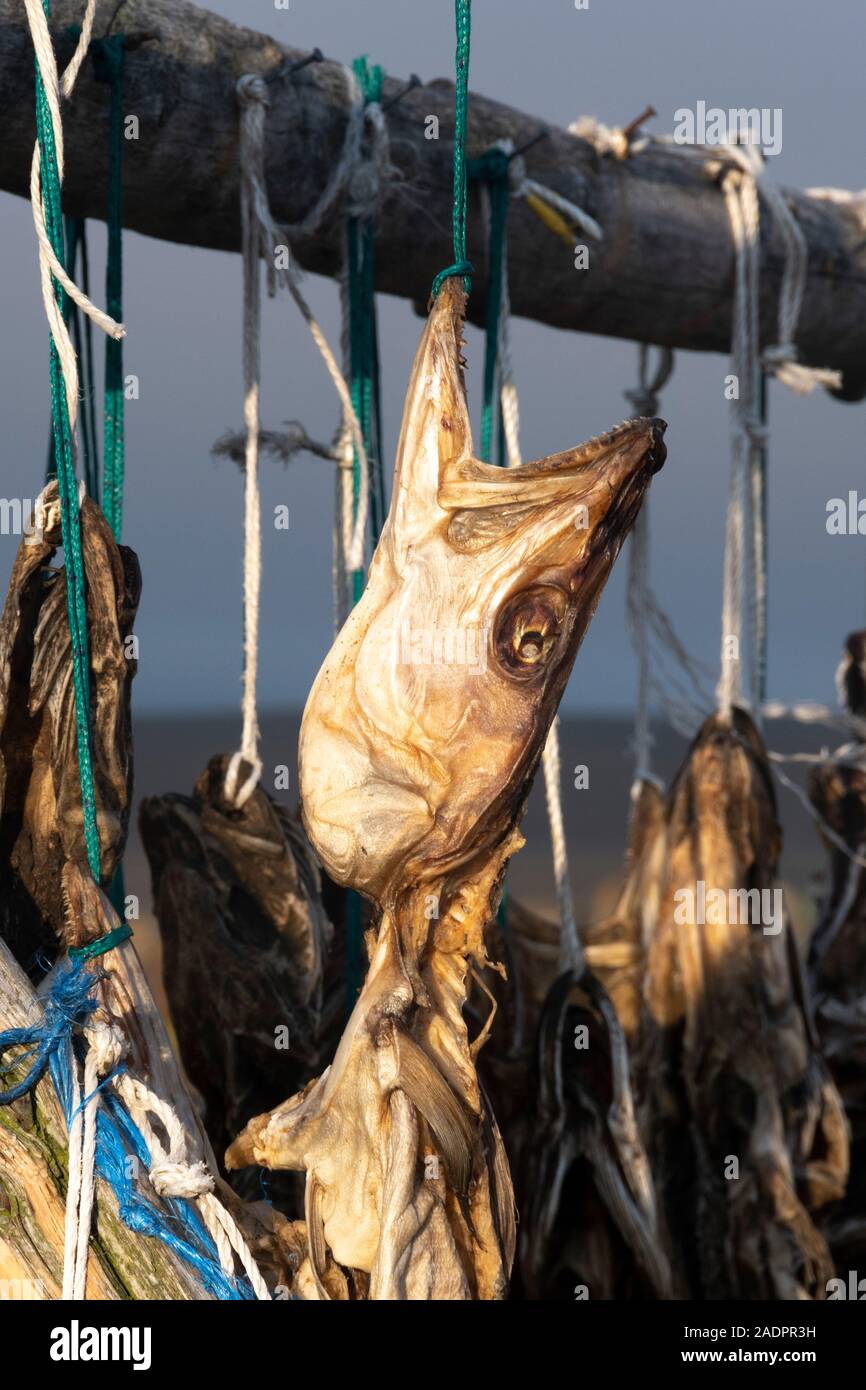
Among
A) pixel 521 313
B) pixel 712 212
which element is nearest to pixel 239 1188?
pixel 521 313

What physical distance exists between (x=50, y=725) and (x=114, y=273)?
0.56 meters

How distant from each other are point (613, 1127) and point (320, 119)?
1.29 m

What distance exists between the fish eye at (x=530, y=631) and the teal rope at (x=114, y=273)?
57cm

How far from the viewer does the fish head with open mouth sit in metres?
1.12

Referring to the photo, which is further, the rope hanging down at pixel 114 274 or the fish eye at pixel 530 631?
the rope hanging down at pixel 114 274

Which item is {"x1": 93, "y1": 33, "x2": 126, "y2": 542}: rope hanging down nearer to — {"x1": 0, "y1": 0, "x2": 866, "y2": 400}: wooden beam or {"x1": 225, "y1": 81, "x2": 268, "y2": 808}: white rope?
{"x1": 0, "y1": 0, "x2": 866, "y2": 400}: wooden beam

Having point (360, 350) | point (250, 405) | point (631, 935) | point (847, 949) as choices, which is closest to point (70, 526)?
point (250, 405)

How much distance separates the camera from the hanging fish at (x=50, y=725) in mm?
1274

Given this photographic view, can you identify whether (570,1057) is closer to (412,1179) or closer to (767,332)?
(412,1179)

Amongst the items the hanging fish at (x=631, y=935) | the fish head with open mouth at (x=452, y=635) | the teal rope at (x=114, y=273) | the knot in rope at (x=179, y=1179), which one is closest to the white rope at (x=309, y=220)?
the teal rope at (x=114, y=273)

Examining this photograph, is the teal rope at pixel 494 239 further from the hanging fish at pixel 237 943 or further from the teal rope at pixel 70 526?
the teal rope at pixel 70 526

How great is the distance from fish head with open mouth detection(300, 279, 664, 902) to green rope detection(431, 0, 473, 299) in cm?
1

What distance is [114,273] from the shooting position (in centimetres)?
160

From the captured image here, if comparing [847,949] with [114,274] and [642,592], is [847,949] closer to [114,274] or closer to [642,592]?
[642,592]
